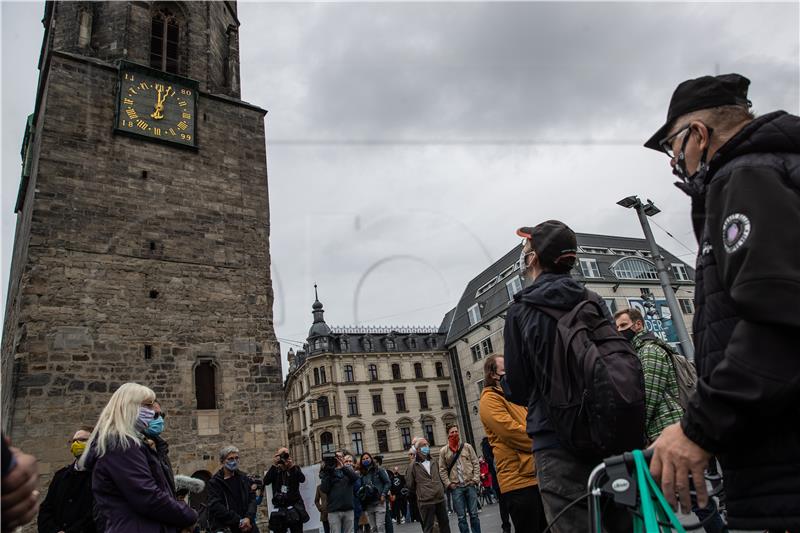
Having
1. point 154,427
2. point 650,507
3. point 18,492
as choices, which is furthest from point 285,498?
point 650,507

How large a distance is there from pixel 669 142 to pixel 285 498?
6.79 m

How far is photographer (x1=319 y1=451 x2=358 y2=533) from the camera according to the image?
24.9 ft

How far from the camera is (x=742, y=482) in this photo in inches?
58.9

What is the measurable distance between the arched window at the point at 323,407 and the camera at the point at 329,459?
3707 centimetres

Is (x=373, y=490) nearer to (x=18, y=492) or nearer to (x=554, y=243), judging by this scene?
(x=554, y=243)

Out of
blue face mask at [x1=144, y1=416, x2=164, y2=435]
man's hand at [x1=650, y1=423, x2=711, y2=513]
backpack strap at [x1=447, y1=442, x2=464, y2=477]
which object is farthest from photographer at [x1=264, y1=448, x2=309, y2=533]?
man's hand at [x1=650, y1=423, x2=711, y2=513]

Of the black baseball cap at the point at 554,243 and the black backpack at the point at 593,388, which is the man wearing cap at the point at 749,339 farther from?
the black baseball cap at the point at 554,243

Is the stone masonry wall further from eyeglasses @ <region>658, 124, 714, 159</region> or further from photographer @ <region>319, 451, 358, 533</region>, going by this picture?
eyeglasses @ <region>658, 124, 714, 159</region>

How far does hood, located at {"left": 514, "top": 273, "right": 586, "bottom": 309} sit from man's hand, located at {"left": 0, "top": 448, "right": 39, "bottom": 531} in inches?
74.1

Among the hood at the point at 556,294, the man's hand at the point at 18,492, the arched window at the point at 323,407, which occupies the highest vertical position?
the arched window at the point at 323,407

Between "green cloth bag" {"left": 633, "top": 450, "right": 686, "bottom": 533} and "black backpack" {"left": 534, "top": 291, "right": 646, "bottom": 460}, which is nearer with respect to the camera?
"green cloth bag" {"left": 633, "top": 450, "right": 686, "bottom": 533}

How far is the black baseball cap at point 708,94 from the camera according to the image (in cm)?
182

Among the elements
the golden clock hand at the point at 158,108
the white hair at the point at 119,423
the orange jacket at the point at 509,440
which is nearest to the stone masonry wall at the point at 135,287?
the golden clock hand at the point at 158,108

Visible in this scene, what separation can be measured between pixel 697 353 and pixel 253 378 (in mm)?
Result: 14208
